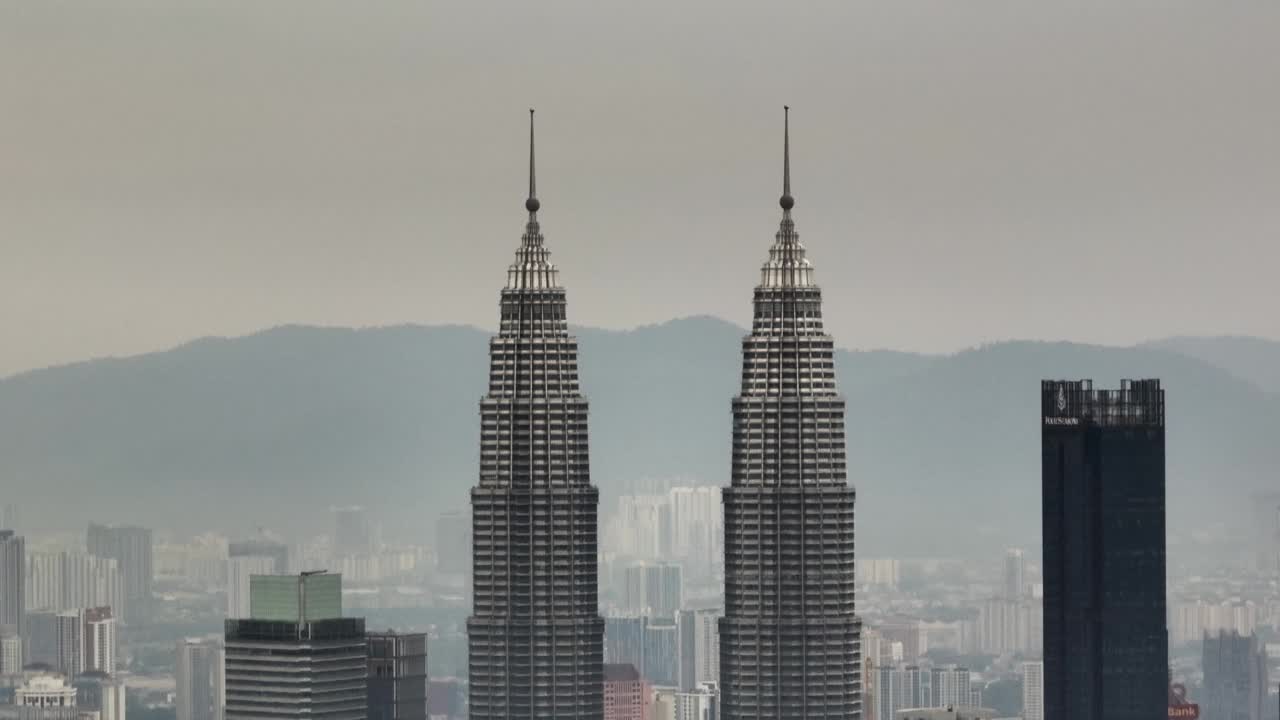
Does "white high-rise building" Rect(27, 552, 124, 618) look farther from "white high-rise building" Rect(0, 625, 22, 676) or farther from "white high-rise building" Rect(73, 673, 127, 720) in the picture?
"white high-rise building" Rect(0, 625, 22, 676)

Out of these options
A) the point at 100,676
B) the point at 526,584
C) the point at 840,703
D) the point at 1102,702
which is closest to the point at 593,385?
the point at 526,584

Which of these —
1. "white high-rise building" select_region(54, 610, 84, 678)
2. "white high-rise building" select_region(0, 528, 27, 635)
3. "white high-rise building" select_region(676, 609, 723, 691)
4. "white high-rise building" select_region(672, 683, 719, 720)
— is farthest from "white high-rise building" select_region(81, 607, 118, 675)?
"white high-rise building" select_region(672, 683, 719, 720)

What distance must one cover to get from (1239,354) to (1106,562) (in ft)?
20.0

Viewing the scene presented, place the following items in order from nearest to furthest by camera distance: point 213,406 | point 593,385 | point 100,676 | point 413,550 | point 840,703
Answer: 1. point 840,703
2. point 593,385
3. point 413,550
4. point 213,406
5. point 100,676

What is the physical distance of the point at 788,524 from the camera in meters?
43.0

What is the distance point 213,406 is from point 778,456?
14085 mm

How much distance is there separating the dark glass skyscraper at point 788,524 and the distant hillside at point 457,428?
56.1 inches

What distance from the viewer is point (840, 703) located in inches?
1687

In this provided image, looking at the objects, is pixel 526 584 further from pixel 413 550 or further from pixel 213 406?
pixel 213 406

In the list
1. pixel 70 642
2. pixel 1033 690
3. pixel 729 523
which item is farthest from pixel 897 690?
pixel 70 642

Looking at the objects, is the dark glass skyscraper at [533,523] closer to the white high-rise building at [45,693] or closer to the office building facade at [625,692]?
the office building facade at [625,692]

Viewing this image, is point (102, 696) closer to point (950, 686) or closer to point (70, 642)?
point (70, 642)

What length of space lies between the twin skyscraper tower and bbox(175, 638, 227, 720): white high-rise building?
5161 mm

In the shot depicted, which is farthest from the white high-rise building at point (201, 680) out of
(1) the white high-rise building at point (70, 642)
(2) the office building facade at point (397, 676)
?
(1) the white high-rise building at point (70, 642)
